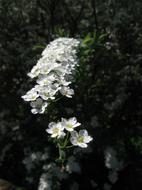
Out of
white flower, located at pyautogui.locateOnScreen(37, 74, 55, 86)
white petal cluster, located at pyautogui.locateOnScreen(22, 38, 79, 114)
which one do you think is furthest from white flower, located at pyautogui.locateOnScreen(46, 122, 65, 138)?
white flower, located at pyautogui.locateOnScreen(37, 74, 55, 86)

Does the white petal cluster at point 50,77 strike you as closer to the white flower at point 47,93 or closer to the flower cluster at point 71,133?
the white flower at point 47,93

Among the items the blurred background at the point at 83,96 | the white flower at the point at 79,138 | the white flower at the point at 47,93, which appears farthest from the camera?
the blurred background at the point at 83,96

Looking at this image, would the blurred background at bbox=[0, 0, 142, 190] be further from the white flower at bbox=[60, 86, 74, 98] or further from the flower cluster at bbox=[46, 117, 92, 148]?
the flower cluster at bbox=[46, 117, 92, 148]

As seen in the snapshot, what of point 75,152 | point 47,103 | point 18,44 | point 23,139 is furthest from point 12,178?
point 47,103

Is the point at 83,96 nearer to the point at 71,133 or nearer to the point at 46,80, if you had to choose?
the point at 46,80

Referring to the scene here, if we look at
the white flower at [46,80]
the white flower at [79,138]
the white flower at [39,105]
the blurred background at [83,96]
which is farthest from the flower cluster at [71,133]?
the blurred background at [83,96]

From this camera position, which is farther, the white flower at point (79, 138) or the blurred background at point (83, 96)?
the blurred background at point (83, 96)

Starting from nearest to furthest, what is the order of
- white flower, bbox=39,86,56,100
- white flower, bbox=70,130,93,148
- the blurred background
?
white flower, bbox=70,130,93,148, white flower, bbox=39,86,56,100, the blurred background
